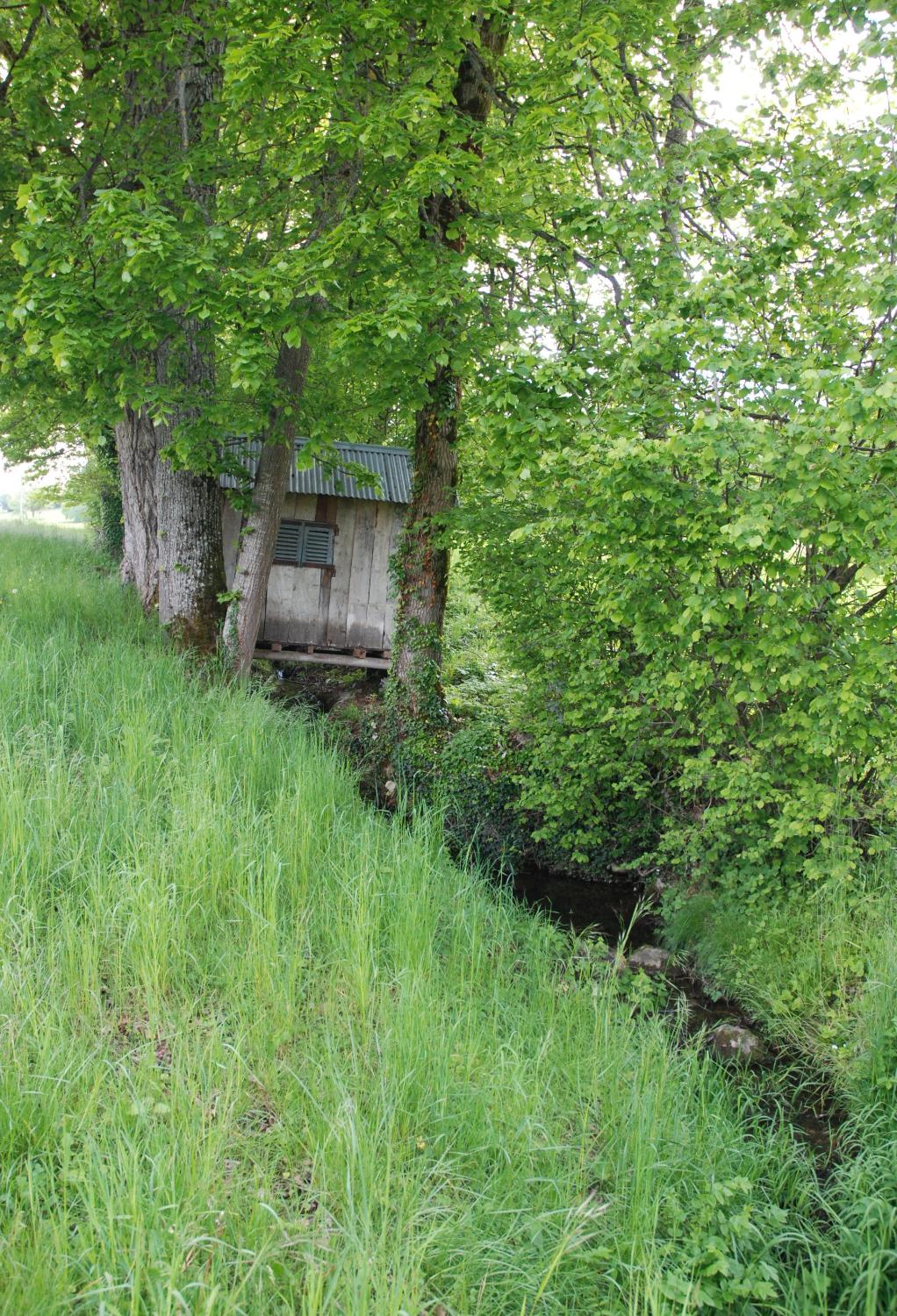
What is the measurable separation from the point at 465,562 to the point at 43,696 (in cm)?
413

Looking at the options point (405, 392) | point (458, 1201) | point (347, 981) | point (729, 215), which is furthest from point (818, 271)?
point (458, 1201)

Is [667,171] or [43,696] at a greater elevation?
[667,171]

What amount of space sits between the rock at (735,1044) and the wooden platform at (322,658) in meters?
8.62

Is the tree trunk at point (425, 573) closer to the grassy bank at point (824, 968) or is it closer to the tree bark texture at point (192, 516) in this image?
the tree bark texture at point (192, 516)

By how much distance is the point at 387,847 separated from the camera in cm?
545

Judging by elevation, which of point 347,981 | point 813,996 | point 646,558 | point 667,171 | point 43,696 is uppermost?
point 667,171

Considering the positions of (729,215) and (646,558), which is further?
(729,215)

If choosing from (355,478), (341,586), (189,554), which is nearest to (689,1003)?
(189,554)

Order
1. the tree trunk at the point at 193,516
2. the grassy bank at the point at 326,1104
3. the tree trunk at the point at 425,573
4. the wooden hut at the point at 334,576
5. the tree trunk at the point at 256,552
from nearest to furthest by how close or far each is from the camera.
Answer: the grassy bank at the point at 326,1104, the tree trunk at the point at 193,516, the tree trunk at the point at 256,552, the tree trunk at the point at 425,573, the wooden hut at the point at 334,576

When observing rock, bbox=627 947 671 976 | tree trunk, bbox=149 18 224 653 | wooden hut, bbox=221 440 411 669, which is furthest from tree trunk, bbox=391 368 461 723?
wooden hut, bbox=221 440 411 669

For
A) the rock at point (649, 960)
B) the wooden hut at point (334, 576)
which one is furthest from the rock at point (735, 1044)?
the wooden hut at point (334, 576)

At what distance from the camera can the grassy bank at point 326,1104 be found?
2.38 metres

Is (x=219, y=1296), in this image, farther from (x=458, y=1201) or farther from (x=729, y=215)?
(x=729, y=215)

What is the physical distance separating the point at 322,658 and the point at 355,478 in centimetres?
268
